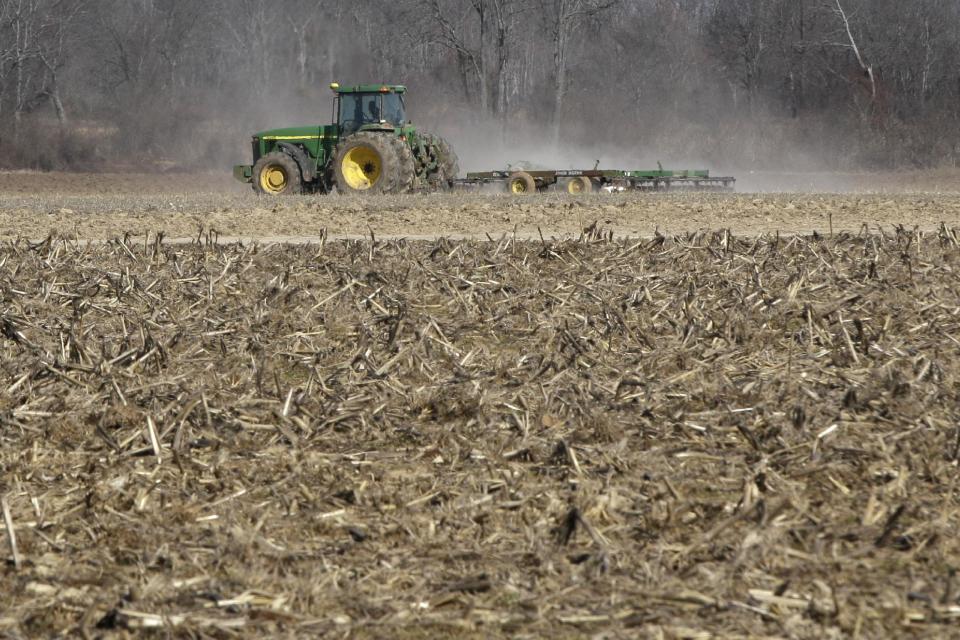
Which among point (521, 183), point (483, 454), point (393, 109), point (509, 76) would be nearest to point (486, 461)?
point (483, 454)

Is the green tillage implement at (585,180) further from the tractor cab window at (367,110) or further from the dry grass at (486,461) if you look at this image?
the dry grass at (486,461)

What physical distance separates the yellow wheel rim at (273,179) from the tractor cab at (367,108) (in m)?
1.53

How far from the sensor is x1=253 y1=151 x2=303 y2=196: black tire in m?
25.5

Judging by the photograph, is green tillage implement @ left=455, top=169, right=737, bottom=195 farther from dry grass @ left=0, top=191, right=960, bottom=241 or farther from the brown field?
the brown field

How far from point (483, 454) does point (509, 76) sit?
55.5 m

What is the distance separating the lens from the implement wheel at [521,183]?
91.0 feet

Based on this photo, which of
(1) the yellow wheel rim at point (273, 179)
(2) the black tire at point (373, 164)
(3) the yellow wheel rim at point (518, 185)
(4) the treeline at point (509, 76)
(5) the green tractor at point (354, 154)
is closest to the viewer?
(2) the black tire at point (373, 164)

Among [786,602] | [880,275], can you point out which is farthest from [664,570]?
[880,275]

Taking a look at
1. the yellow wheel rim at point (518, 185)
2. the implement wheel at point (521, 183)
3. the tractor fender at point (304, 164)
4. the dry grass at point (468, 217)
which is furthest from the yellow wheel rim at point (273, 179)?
the dry grass at point (468, 217)

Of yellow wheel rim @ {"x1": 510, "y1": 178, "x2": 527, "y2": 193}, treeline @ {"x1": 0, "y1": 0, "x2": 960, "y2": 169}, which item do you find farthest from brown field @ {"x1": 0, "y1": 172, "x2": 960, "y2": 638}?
treeline @ {"x1": 0, "y1": 0, "x2": 960, "y2": 169}

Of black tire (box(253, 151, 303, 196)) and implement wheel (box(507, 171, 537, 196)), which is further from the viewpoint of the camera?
implement wheel (box(507, 171, 537, 196))

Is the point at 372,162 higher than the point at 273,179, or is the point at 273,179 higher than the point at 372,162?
the point at 372,162

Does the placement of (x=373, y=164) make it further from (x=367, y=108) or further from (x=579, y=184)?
(x=579, y=184)

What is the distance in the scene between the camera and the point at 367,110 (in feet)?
83.9
